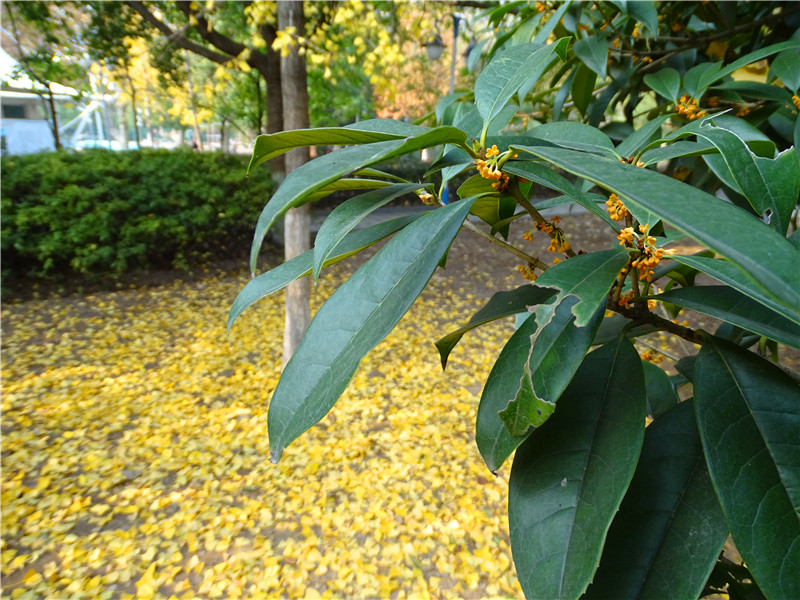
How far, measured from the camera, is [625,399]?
0.56 metres

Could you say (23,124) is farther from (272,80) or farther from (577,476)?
(577,476)

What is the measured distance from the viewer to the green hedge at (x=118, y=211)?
495cm

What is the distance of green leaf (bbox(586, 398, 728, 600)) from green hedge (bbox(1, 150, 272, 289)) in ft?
18.7

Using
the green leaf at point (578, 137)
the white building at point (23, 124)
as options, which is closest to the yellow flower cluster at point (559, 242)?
the green leaf at point (578, 137)

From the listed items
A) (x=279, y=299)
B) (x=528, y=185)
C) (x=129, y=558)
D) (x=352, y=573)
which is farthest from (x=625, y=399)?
(x=279, y=299)

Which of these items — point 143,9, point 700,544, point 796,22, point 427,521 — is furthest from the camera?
point 143,9

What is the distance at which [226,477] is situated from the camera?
269cm

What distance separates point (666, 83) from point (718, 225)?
→ 969mm

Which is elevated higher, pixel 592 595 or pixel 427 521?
pixel 592 595

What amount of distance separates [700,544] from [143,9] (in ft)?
20.2

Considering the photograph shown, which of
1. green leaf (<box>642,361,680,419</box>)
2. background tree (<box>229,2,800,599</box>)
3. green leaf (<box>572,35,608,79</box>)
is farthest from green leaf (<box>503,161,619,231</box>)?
green leaf (<box>572,35,608,79</box>)

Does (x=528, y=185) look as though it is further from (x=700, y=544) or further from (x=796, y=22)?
(x=796, y=22)

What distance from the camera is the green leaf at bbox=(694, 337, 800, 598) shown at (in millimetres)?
449

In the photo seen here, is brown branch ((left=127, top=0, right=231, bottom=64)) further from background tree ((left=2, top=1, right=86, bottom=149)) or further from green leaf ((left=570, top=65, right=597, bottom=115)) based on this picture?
green leaf ((left=570, top=65, right=597, bottom=115))
